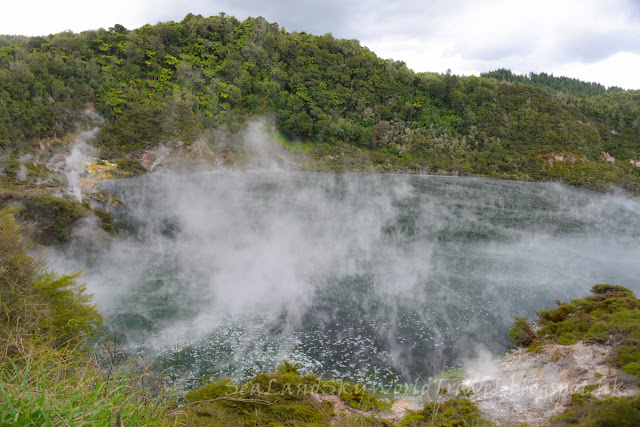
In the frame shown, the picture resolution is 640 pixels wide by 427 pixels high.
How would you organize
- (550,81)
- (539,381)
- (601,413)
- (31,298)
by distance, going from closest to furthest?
(601,413) → (31,298) → (539,381) → (550,81)

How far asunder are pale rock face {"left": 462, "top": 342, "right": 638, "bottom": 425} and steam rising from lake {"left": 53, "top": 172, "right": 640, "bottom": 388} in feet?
5.73

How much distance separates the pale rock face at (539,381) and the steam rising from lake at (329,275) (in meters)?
1.75

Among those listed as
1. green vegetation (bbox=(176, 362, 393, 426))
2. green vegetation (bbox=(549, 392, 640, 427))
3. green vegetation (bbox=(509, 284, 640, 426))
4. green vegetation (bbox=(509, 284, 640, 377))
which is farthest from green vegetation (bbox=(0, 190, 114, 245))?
green vegetation (bbox=(509, 284, 640, 377))

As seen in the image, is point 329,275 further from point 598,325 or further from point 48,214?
point 48,214

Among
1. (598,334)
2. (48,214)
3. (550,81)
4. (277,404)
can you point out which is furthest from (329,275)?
(550,81)

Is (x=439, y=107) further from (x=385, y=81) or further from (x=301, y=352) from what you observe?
(x=301, y=352)

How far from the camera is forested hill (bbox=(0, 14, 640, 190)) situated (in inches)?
2440

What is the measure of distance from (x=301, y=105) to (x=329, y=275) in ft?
245

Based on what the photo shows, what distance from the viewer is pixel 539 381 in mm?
12211

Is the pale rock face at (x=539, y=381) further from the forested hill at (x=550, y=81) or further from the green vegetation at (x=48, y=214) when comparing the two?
the forested hill at (x=550, y=81)

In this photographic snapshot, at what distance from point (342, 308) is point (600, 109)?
122 m

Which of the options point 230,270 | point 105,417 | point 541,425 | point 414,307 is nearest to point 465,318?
point 414,307

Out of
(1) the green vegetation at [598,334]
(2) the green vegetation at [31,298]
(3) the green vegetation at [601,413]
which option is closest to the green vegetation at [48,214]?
(2) the green vegetation at [31,298]

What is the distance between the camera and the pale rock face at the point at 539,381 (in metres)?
10.2
